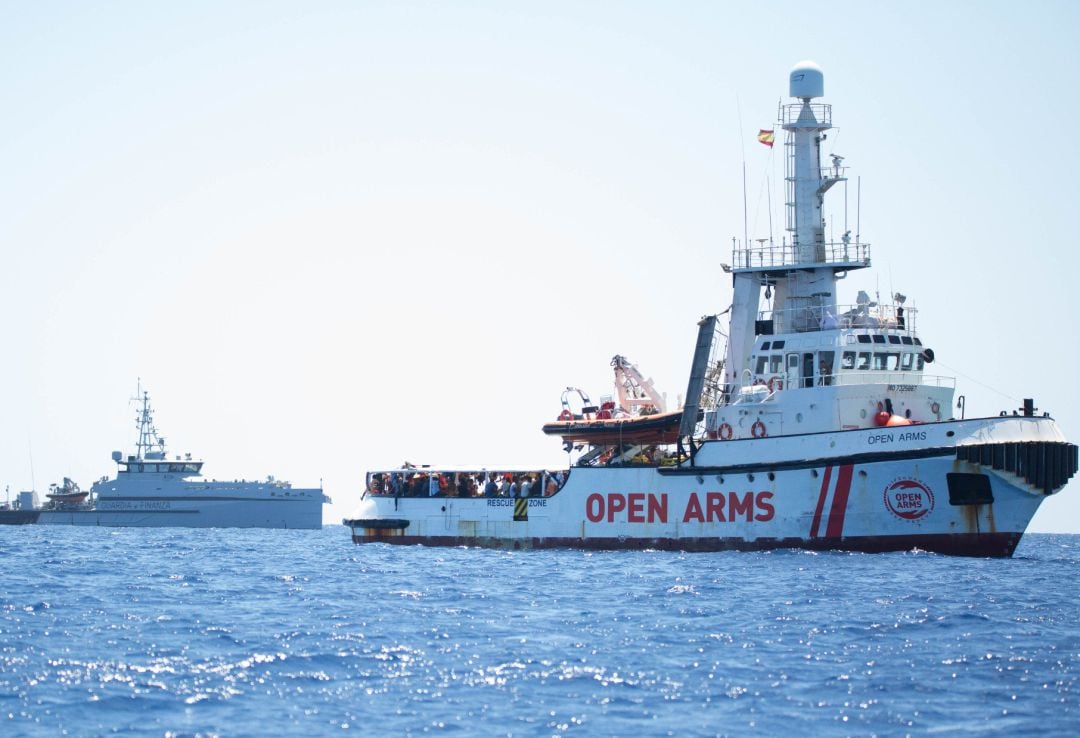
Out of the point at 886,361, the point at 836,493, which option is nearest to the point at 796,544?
the point at 836,493

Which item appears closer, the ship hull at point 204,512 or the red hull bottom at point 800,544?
the red hull bottom at point 800,544

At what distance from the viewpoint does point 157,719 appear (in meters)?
17.3

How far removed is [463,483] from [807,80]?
19.0 m

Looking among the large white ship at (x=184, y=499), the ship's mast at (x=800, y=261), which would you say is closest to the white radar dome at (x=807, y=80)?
the ship's mast at (x=800, y=261)

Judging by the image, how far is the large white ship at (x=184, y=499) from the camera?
95.8m

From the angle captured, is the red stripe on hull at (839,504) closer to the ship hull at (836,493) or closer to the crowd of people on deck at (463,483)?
the ship hull at (836,493)

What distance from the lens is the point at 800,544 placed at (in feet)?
136

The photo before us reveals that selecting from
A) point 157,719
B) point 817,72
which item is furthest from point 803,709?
point 817,72

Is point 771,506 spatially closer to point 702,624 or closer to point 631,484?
point 631,484

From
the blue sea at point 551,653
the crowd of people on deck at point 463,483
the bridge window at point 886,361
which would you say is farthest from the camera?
the crowd of people on deck at point 463,483

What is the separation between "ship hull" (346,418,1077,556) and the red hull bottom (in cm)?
3

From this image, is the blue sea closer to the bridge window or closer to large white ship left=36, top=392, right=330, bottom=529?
the bridge window

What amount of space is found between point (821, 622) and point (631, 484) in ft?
68.2

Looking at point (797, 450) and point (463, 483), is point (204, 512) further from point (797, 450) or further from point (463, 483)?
point (797, 450)
